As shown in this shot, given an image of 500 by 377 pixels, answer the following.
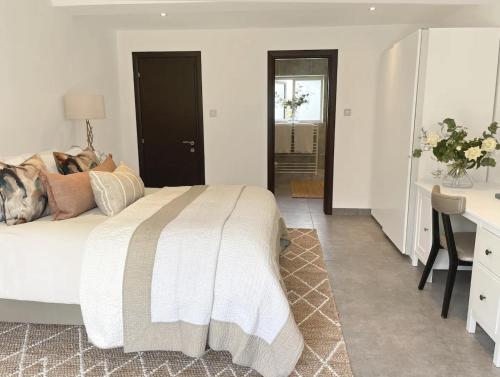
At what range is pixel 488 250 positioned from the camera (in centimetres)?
215

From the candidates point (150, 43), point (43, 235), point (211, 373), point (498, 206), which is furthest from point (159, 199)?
point (150, 43)

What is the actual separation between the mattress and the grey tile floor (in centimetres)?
166

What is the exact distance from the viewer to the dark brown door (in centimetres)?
508

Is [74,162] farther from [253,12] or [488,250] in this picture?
[488,250]

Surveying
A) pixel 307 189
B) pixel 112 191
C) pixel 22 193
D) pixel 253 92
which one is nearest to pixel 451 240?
pixel 112 191

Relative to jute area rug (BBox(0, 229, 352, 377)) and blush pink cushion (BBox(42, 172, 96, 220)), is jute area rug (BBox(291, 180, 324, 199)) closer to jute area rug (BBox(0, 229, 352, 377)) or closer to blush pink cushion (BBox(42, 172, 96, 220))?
jute area rug (BBox(0, 229, 352, 377))

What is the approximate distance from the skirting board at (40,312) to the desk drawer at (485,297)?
7.92 feet

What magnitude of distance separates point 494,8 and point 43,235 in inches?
157

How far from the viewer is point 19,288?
2178 mm

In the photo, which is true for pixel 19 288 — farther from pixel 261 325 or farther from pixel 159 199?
pixel 261 325

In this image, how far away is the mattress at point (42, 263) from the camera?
2.12 metres

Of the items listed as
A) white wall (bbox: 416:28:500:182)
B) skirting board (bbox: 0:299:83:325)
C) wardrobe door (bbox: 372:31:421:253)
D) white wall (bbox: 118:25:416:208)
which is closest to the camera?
skirting board (bbox: 0:299:83:325)

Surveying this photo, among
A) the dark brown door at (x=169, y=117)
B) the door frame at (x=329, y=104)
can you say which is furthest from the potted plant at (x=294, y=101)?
the dark brown door at (x=169, y=117)

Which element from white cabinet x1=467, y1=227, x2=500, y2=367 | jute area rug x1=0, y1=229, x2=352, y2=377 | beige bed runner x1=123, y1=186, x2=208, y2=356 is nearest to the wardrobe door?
white cabinet x1=467, y1=227, x2=500, y2=367
